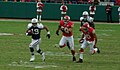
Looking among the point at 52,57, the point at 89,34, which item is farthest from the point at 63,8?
the point at 89,34

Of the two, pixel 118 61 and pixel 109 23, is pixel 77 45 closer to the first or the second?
pixel 118 61

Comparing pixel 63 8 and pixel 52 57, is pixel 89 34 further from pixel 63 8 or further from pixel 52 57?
pixel 63 8

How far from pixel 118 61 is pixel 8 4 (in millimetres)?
29316

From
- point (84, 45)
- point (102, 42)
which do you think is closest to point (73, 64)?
point (84, 45)

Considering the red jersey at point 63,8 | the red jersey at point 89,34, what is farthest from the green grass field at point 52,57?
the red jersey at point 63,8

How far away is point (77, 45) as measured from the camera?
27.2 m

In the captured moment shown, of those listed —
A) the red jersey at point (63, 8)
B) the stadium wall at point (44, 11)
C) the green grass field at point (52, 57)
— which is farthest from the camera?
the stadium wall at point (44, 11)

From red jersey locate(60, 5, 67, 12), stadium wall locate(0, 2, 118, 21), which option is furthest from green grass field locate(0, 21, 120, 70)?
stadium wall locate(0, 2, 118, 21)

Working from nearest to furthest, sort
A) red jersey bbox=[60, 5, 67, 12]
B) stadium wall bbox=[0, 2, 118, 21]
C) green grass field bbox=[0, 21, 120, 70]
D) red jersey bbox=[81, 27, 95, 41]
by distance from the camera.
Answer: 1. green grass field bbox=[0, 21, 120, 70]
2. red jersey bbox=[81, 27, 95, 41]
3. red jersey bbox=[60, 5, 67, 12]
4. stadium wall bbox=[0, 2, 118, 21]

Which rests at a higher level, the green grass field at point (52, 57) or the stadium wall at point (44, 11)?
the green grass field at point (52, 57)

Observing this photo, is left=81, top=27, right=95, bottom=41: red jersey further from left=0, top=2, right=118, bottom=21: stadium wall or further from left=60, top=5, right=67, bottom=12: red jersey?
left=0, top=2, right=118, bottom=21: stadium wall

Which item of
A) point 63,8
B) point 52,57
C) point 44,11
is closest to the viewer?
point 52,57

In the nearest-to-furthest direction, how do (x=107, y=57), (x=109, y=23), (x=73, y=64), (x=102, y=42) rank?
(x=73, y=64)
(x=107, y=57)
(x=102, y=42)
(x=109, y=23)

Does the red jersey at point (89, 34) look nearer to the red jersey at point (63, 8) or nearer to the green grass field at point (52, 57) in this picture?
the green grass field at point (52, 57)
